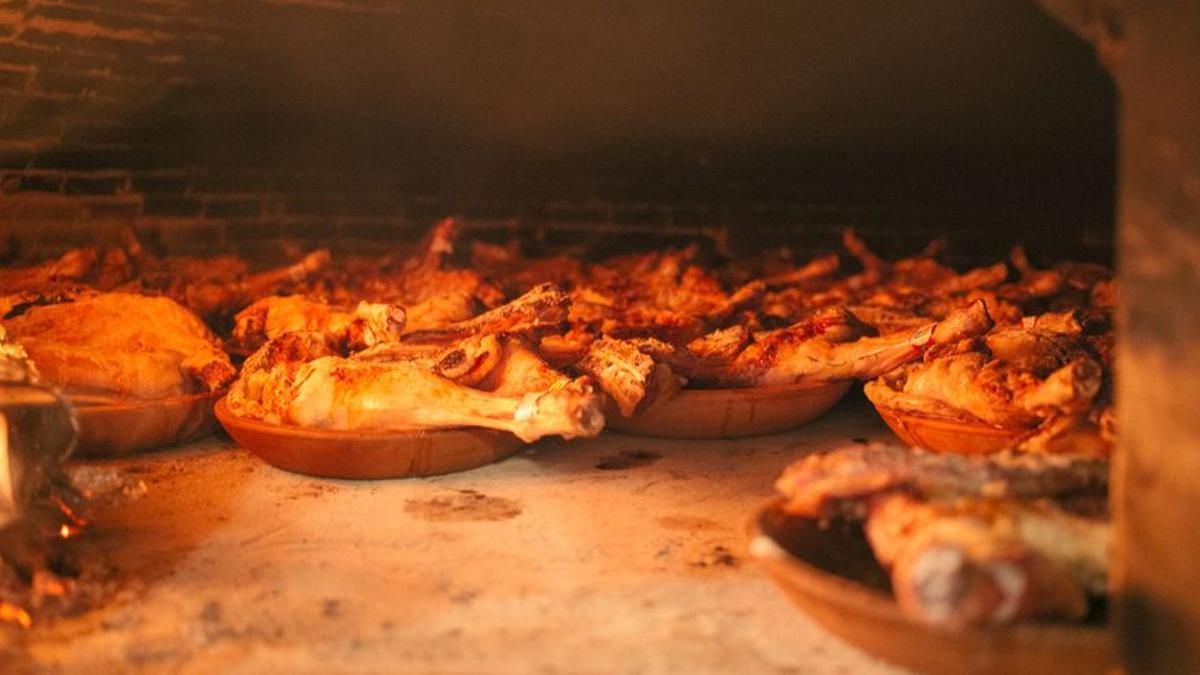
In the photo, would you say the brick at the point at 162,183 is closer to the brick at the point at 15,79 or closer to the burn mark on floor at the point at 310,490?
the brick at the point at 15,79

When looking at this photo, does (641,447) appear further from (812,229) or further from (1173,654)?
(812,229)

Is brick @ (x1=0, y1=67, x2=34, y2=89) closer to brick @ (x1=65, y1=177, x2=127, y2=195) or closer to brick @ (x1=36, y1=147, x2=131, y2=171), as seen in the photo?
brick @ (x1=36, y1=147, x2=131, y2=171)

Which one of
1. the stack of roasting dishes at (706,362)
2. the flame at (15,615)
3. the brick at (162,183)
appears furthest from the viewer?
the brick at (162,183)

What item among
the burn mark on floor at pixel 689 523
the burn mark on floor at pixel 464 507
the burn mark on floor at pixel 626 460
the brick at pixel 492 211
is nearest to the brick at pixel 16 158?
the brick at pixel 492 211

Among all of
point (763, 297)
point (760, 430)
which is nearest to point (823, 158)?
point (763, 297)

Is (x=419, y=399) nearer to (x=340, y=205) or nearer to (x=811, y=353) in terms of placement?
(x=811, y=353)

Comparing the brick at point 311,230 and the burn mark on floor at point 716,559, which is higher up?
the brick at point 311,230

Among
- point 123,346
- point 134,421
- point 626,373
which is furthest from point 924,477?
point 123,346

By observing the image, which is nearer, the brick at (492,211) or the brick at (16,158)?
the brick at (16,158)
